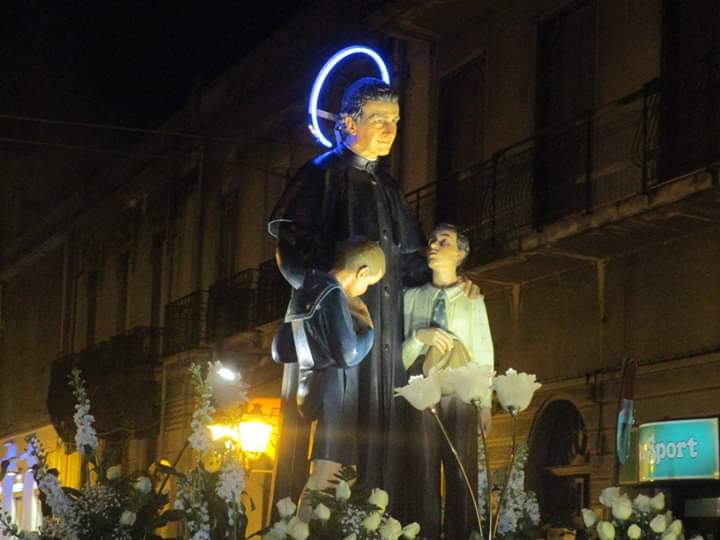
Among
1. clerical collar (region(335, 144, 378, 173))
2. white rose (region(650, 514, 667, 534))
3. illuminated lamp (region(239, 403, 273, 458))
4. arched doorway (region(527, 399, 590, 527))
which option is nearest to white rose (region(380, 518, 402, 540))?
white rose (region(650, 514, 667, 534))

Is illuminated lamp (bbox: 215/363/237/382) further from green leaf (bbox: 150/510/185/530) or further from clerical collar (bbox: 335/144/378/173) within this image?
clerical collar (bbox: 335/144/378/173)

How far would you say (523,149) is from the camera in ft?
57.3

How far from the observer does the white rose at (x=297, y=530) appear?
5461mm

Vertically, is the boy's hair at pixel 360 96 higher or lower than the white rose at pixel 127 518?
higher

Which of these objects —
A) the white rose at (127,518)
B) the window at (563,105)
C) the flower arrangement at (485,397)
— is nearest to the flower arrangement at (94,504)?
the white rose at (127,518)

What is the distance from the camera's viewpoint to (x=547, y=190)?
16.7 metres

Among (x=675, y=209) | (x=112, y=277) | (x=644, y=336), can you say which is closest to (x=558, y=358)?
(x=644, y=336)

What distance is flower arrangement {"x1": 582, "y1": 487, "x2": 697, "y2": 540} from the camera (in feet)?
20.1

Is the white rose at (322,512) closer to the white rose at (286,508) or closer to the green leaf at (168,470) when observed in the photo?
the white rose at (286,508)

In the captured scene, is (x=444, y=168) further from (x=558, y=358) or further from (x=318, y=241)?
(x=318, y=241)

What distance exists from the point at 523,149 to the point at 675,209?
3537 millimetres

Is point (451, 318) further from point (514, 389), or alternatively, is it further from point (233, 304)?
point (233, 304)

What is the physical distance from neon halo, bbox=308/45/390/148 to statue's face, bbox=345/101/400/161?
23 centimetres

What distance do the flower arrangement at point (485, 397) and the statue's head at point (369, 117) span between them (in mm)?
959
